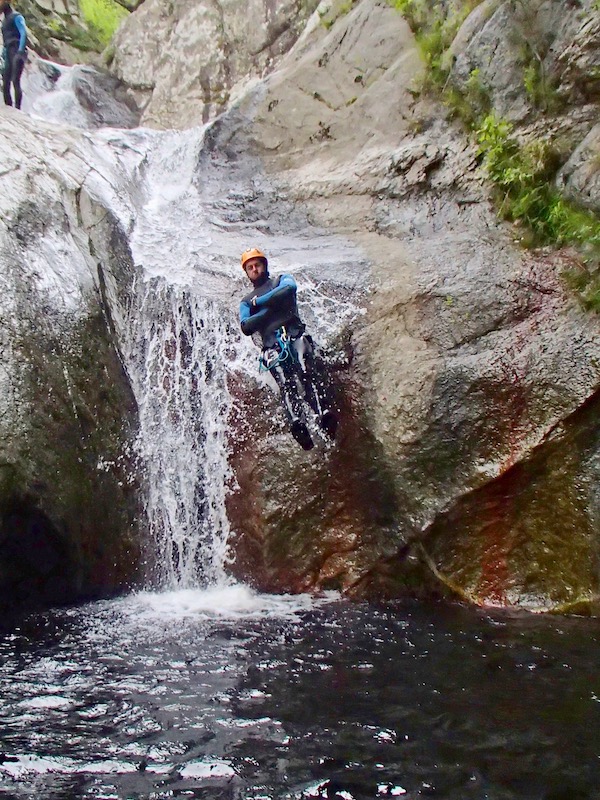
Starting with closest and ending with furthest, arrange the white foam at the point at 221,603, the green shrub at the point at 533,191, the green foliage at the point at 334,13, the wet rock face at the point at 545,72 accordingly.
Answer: the white foam at the point at 221,603 → the green shrub at the point at 533,191 → the wet rock face at the point at 545,72 → the green foliage at the point at 334,13

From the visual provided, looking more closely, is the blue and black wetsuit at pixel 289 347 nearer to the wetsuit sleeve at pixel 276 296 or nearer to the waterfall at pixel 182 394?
the wetsuit sleeve at pixel 276 296

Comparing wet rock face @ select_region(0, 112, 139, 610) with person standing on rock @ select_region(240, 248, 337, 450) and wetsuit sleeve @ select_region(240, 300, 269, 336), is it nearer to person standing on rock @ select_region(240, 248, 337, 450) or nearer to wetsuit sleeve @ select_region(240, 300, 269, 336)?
wetsuit sleeve @ select_region(240, 300, 269, 336)

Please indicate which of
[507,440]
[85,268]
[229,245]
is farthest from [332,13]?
[507,440]

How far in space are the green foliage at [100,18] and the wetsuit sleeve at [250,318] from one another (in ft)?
43.5

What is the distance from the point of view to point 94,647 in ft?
15.3

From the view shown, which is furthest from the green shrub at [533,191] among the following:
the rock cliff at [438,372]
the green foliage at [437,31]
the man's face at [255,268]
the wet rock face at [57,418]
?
the wet rock face at [57,418]

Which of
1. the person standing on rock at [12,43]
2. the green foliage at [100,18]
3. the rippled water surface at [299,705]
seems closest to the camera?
the rippled water surface at [299,705]

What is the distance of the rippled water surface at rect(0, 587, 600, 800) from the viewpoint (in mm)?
2908

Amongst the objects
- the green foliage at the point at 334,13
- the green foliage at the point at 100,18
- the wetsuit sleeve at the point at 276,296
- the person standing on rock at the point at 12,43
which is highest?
the green foliage at the point at 100,18

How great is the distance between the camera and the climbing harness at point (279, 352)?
637 cm

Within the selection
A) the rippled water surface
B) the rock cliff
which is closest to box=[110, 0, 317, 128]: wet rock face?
the rock cliff

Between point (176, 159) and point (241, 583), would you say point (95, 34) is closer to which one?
point (176, 159)

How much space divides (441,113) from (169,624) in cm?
731

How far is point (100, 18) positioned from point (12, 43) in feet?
25.7
